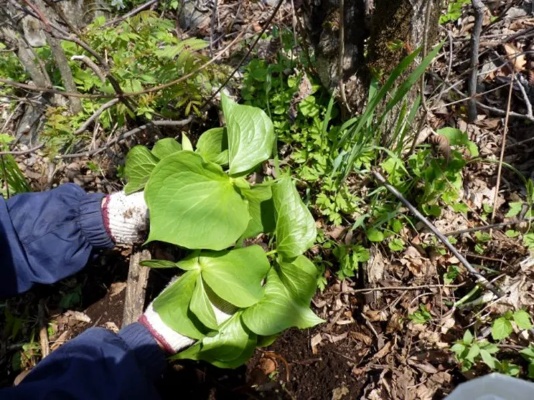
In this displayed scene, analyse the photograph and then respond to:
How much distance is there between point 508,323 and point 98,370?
1237 millimetres

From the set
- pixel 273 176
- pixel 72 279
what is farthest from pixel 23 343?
pixel 273 176

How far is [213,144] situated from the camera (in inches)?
58.9

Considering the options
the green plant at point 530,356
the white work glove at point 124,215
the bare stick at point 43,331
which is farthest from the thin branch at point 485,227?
the bare stick at point 43,331

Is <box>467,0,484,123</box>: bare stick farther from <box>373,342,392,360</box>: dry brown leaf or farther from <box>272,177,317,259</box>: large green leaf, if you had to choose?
<box>373,342,392,360</box>: dry brown leaf

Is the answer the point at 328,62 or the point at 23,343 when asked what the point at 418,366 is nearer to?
the point at 328,62

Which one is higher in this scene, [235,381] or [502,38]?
[502,38]

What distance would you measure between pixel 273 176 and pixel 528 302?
1033 millimetres

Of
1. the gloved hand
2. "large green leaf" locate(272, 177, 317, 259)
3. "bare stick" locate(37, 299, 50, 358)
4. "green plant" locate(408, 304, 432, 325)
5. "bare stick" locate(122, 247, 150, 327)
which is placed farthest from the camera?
"bare stick" locate(37, 299, 50, 358)

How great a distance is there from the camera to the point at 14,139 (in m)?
2.24

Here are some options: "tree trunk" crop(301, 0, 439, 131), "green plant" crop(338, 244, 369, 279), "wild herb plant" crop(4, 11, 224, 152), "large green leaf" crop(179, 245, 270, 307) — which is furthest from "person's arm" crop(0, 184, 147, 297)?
"tree trunk" crop(301, 0, 439, 131)

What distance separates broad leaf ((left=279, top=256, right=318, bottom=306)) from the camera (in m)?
1.32

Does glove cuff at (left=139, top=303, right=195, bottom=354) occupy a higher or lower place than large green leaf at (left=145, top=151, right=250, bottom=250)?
lower

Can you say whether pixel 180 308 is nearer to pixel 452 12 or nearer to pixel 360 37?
pixel 360 37

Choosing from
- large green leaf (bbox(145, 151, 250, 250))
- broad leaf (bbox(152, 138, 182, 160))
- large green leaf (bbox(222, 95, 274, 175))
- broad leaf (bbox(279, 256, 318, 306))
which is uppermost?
large green leaf (bbox(222, 95, 274, 175))
